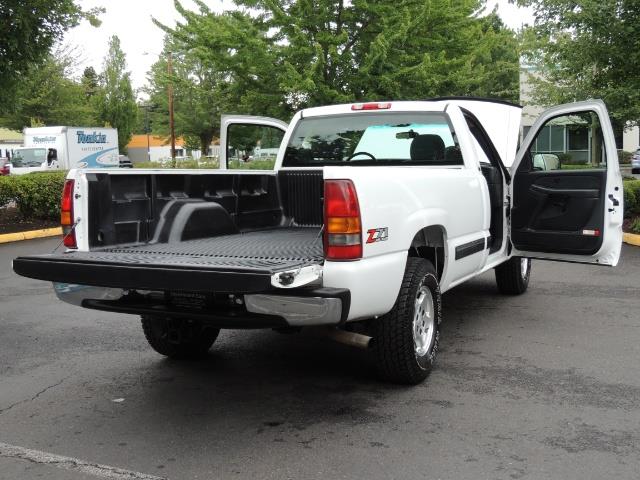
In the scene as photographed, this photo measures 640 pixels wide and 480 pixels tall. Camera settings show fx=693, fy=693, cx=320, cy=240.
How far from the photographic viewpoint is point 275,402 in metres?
4.40

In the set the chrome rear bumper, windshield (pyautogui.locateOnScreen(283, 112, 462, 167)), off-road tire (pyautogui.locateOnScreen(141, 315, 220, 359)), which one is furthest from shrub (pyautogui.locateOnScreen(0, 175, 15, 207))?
the chrome rear bumper

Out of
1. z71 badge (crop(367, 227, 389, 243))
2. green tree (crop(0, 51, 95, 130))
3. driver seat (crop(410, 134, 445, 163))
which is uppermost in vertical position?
green tree (crop(0, 51, 95, 130))

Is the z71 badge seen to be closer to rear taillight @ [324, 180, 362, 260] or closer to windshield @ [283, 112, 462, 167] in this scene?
rear taillight @ [324, 180, 362, 260]

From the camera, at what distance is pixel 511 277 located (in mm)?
7520

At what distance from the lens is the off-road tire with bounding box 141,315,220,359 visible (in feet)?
17.2

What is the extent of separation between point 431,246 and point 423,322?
0.59 meters

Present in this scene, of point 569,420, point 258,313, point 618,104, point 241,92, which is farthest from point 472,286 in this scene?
point 241,92

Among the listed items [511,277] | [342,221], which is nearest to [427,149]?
[342,221]

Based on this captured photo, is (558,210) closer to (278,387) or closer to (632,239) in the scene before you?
(278,387)

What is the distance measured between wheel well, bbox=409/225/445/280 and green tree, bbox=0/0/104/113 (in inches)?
442

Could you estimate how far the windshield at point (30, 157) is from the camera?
3291 centimetres

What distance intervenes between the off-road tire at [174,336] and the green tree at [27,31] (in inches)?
406

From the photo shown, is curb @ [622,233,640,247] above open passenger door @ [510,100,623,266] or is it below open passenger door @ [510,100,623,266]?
below

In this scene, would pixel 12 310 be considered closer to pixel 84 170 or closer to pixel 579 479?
pixel 84 170
